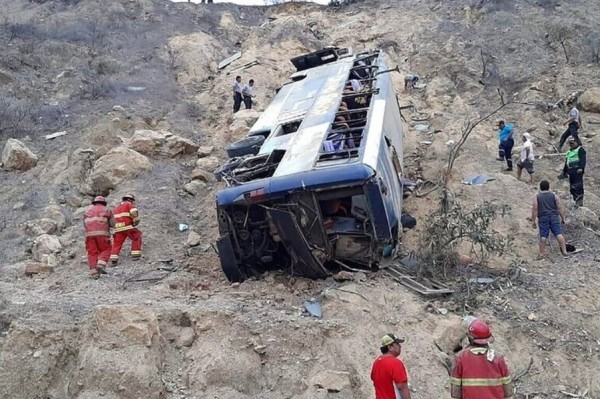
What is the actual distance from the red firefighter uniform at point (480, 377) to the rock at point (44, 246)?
19.8ft

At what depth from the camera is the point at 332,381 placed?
5254mm

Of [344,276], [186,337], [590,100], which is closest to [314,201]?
[344,276]

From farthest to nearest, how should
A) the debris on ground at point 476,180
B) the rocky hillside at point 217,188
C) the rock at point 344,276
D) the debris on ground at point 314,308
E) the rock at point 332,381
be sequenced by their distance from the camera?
the debris on ground at point 476,180, the rock at point 344,276, the debris on ground at point 314,308, the rocky hillside at point 217,188, the rock at point 332,381

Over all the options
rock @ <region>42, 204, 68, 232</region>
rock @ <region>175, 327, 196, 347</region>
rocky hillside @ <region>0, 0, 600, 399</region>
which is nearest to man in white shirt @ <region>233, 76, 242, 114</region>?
rocky hillside @ <region>0, 0, 600, 399</region>

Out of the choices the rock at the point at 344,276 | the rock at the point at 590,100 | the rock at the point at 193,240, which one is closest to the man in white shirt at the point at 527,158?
the rock at the point at 590,100

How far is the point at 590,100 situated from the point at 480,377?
10.8 m

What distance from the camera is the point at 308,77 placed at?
1112cm

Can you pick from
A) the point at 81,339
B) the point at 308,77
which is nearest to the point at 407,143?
the point at 308,77

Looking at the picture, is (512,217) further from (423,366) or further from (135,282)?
(135,282)

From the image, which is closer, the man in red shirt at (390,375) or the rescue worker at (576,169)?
the man in red shirt at (390,375)

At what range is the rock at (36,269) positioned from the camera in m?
7.93

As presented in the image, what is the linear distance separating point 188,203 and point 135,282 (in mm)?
3130

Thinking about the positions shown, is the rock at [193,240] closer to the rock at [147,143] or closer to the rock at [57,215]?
the rock at [57,215]

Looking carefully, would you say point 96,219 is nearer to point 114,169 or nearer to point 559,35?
point 114,169
